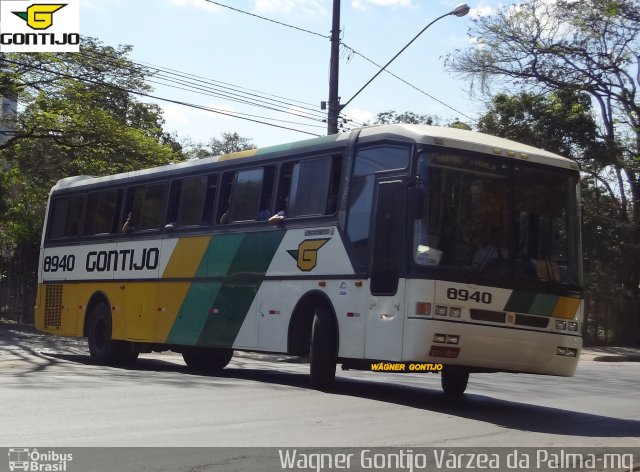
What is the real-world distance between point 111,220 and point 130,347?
8.01 feet

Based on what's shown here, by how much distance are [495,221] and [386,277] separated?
4.94 ft

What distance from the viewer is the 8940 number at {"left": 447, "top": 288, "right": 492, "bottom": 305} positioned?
1194cm

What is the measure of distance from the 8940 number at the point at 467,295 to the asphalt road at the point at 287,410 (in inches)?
52.4

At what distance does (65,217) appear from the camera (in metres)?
20.7

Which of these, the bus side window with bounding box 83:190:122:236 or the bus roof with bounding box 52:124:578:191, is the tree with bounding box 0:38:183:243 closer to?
the bus side window with bounding box 83:190:122:236

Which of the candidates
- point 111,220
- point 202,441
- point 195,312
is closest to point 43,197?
point 111,220

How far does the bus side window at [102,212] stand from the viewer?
62.5ft

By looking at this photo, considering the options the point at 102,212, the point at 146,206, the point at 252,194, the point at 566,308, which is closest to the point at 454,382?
the point at 566,308

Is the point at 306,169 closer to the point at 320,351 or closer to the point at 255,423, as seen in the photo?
the point at 320,351

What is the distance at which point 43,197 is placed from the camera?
124ft

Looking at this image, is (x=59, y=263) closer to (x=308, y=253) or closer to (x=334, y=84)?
(x=334, y=84)

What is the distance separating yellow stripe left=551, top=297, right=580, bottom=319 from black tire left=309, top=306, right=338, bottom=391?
291 cm

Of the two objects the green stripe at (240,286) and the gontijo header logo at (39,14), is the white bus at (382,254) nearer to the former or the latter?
the green stripe at (240,286)

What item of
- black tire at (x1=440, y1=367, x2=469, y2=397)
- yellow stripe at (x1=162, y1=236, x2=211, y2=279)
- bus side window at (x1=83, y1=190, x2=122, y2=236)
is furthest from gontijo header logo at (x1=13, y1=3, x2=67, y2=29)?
black tire at (x1=440, y1=367, x2=469, y2=397)
